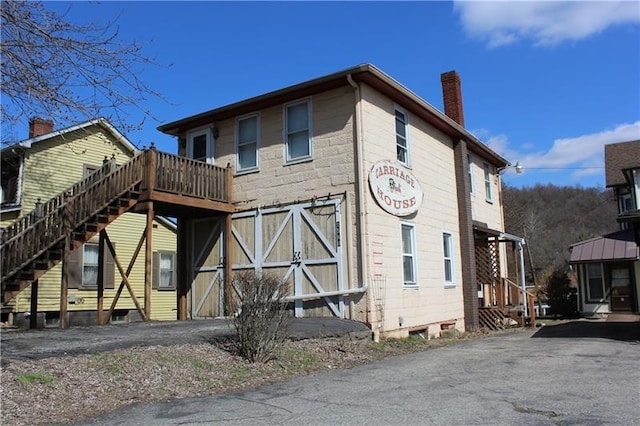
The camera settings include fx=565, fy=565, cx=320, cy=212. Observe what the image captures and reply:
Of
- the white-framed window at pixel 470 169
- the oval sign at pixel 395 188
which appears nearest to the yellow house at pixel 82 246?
the oval sign at pixel 395 188

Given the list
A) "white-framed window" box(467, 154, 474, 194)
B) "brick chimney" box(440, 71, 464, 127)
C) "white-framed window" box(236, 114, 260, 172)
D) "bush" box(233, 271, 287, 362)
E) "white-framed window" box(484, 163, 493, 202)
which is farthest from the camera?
"white-framed window" box(484, 163, 493, 202)

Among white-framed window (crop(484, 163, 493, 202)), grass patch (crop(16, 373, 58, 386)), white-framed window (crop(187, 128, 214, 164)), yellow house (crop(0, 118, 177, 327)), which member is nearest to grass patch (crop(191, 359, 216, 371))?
grass patch (crop(16, 373, 58, 386))

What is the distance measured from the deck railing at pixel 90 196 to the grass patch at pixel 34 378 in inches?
263

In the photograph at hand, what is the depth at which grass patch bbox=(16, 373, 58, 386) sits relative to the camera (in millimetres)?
6943

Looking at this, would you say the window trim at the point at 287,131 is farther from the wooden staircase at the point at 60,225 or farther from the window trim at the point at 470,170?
the window trim at the point at 470,170

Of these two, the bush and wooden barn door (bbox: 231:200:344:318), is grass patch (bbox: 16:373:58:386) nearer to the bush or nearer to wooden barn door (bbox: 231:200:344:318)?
the bush

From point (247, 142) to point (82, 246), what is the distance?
820 cm

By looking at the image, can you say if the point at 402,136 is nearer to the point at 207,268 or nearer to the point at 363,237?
the point at 363,237

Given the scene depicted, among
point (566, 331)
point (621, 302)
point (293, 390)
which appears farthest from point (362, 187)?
point (621, 302)

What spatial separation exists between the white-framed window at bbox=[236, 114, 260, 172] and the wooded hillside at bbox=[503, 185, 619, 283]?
1922 inches

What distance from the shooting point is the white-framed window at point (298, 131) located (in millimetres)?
14586

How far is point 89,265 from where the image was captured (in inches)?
882

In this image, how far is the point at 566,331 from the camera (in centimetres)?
1747

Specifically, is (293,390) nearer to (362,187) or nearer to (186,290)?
(362,187)
